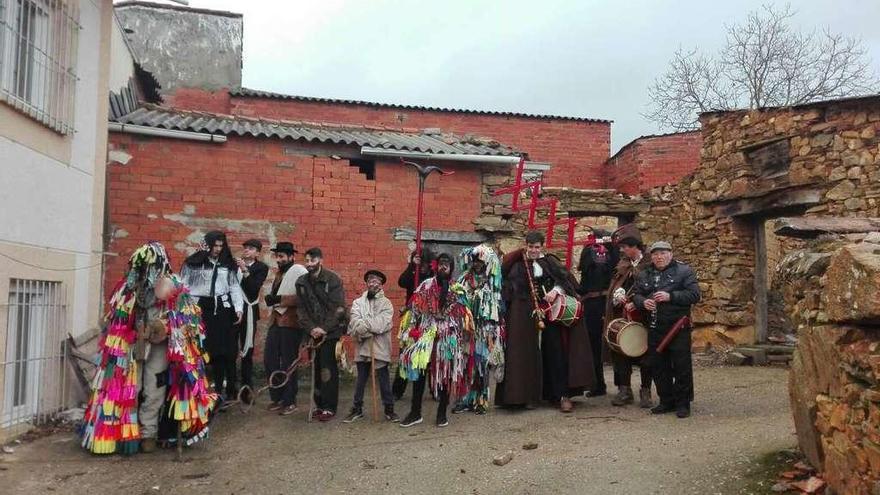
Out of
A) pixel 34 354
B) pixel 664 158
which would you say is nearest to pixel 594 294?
pixel 34 354

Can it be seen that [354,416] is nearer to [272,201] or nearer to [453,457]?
[453,457]

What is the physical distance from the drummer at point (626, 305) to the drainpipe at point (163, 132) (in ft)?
17.0

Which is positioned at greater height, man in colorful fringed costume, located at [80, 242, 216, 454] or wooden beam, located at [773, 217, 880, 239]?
wooden beam, located at [773, 217, 880, 239]

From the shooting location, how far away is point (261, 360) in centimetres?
961

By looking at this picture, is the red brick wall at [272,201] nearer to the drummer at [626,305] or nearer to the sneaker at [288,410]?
the sneaker at [288,410]

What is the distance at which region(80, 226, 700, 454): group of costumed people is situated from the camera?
6672 mm

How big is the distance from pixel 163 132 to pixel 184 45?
10.5 metres

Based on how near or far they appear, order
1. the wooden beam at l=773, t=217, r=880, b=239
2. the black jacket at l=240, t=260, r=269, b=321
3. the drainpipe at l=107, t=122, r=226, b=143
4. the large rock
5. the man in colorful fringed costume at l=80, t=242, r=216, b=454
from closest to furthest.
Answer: the large rock
the wooden beam at l=773, t=217, r=880, b=239
the man in colorful fringed costume at l=80, t=242, r=216, b=454
the black jacket at l=240, t=260, r=269, b=321
the drainpipe at l=107, t=122, r=226, b=143

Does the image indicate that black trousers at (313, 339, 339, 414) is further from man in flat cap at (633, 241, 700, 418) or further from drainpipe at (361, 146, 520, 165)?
drainpipe at (361, 146, 520, 165)

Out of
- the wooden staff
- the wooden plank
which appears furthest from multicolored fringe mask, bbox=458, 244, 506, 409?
the wooden plank

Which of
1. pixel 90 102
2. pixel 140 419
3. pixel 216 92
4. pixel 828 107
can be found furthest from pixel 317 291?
pixel 216 92

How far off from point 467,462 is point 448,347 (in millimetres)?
1451

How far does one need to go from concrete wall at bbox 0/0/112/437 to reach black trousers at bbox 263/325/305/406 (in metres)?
1.83

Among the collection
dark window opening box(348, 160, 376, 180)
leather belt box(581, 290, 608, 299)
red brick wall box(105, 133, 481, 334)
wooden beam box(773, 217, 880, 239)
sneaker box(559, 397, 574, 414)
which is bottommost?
sneaker box(559, 397, 574, 414)
